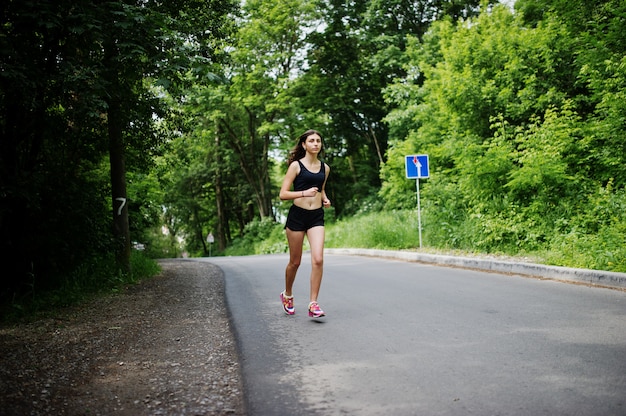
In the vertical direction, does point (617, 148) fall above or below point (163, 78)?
below

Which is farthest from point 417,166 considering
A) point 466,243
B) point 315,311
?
point 315,311

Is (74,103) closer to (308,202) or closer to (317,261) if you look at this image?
(308,202)

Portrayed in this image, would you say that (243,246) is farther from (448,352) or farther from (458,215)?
(448,352)

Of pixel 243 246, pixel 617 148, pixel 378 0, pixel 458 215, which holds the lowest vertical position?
pixel 243 246

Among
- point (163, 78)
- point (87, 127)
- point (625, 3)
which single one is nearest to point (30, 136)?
point (87, 127)

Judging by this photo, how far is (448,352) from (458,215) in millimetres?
10726

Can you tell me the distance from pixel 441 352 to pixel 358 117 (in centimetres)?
2498

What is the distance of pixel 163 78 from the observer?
20.2ft

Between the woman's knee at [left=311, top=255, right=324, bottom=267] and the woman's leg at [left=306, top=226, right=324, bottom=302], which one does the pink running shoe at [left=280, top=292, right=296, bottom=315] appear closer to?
the woman's leg at [left=306, top=226, right=324, bottom=302]

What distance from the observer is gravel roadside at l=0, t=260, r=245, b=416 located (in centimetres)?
326

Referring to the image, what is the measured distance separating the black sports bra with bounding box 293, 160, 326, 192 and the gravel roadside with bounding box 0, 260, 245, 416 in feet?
5.90

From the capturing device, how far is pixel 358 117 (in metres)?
28.2

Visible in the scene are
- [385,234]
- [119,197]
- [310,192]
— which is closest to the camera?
[310,192]

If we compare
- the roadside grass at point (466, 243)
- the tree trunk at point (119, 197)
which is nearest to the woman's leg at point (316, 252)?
the roadside grass at point (466, 243)
